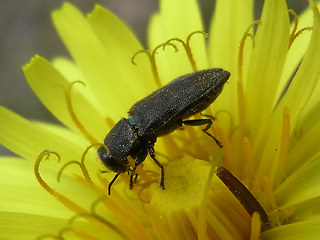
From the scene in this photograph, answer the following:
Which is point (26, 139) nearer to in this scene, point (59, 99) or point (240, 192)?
point (59, 99)

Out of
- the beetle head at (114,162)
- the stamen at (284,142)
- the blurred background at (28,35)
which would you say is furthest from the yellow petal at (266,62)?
the blurred background at (28,35)

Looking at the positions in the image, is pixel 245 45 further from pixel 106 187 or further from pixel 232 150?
pixel 106 187

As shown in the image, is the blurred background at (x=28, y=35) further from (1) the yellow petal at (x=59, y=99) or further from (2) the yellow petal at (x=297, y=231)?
(2) the yellow petal at (x=297, y=231)

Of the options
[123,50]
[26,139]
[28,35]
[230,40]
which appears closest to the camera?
[26,139]

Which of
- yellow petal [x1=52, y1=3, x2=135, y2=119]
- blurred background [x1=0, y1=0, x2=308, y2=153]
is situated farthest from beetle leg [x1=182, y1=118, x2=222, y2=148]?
blurred background [x1=0, y1=0, x2=308, y2=153]

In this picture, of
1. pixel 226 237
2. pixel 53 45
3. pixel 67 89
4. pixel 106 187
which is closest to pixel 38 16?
pixel 53 45


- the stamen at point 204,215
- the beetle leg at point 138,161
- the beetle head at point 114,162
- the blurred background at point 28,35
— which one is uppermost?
the beetle head at point 114,162

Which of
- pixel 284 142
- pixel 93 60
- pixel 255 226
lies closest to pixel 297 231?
pixel 255 226
